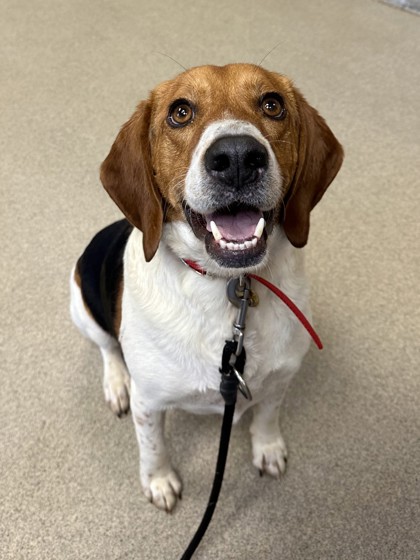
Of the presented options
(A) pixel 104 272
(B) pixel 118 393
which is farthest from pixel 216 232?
(B) pixel 118 393

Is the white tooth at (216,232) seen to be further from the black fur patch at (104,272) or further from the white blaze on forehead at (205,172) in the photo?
the black fur patch at (104,272)

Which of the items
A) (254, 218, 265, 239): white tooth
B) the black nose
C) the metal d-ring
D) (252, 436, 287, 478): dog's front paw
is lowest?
(252, 436, 287, 478): dog's front paw

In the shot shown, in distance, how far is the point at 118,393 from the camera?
1.98 m

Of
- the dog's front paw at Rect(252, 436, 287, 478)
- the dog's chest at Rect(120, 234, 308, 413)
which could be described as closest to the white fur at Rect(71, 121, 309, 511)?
the dog's chest at Rect(120, 234, 308, 413)

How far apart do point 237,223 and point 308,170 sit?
0.26 meters

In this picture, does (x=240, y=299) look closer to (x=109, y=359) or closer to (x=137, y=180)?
(x=137, y=180)

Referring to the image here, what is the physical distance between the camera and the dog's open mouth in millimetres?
1157

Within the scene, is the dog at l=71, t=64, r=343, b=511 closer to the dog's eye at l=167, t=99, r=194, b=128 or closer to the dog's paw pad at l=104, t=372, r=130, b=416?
the dog's eye at l=167, t=99, r=194, b=128

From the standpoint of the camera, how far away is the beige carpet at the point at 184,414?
5.82ft

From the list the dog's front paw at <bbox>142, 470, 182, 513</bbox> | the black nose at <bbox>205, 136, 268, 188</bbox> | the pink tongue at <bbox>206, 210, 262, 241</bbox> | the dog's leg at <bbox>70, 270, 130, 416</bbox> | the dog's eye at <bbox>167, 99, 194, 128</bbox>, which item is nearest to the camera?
the black nose at <bbox>205, 136, 268, 188</bbox>

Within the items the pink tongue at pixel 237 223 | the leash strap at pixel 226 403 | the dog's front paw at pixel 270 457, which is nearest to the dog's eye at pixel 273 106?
the pink tongue at pixel 237 223

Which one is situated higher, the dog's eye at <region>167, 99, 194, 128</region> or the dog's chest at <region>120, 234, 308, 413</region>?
the dog's eye at <region>167, 99, 194, 128</region>

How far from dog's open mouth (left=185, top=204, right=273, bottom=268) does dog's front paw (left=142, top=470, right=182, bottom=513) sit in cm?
92

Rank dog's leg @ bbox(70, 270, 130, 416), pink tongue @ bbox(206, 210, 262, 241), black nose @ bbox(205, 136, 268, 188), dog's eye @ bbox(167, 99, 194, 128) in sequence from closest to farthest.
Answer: black nose @ bbox(205, 136, 268, 188) < pink tongue @ bbox(206, 210, 262, 241) < dog's eye @ bbox(167, 99, 194, 128) < dog's leg @ bbox(70, 270, 130, 416)
